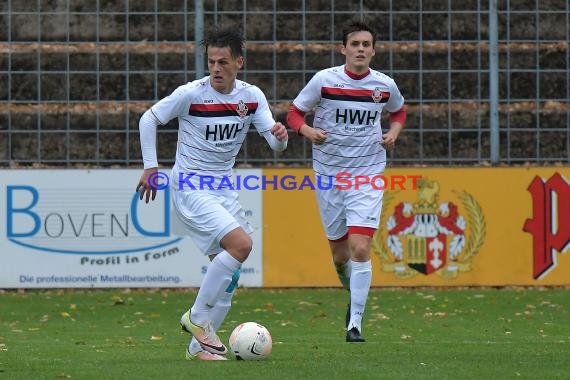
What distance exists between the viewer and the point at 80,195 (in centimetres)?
1533

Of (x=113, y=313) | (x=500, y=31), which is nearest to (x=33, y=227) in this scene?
(x=113, y=313)

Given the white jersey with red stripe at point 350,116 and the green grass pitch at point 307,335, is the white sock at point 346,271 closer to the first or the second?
the green grass pitch at point 307,335

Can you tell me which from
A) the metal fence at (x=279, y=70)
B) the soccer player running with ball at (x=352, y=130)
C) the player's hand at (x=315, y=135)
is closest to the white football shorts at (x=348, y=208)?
the soccer player running with ball at (x=352, y=130)

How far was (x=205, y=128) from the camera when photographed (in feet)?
29.3

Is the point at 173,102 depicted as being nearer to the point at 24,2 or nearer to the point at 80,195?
the point at 80,195

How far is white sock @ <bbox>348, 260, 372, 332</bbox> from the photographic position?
995 cm

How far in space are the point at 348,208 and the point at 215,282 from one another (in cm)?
201

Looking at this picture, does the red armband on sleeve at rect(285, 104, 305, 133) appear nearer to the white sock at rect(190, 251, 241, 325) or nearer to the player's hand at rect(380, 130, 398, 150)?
the player's hand at rect(380, 130, 398, 150)

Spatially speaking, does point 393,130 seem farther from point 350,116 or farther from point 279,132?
point 279,132

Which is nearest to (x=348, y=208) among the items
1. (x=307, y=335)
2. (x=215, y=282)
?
(x=307, y=335)

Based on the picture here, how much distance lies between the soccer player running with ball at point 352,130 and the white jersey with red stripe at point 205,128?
1246mm

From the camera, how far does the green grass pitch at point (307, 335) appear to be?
7.74 meters

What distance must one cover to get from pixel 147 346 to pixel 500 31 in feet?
25.6

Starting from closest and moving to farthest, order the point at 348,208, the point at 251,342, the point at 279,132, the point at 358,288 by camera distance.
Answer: the point at 251,342 < the point at 279,132 < the point at 358,288 < the point at 348,208
